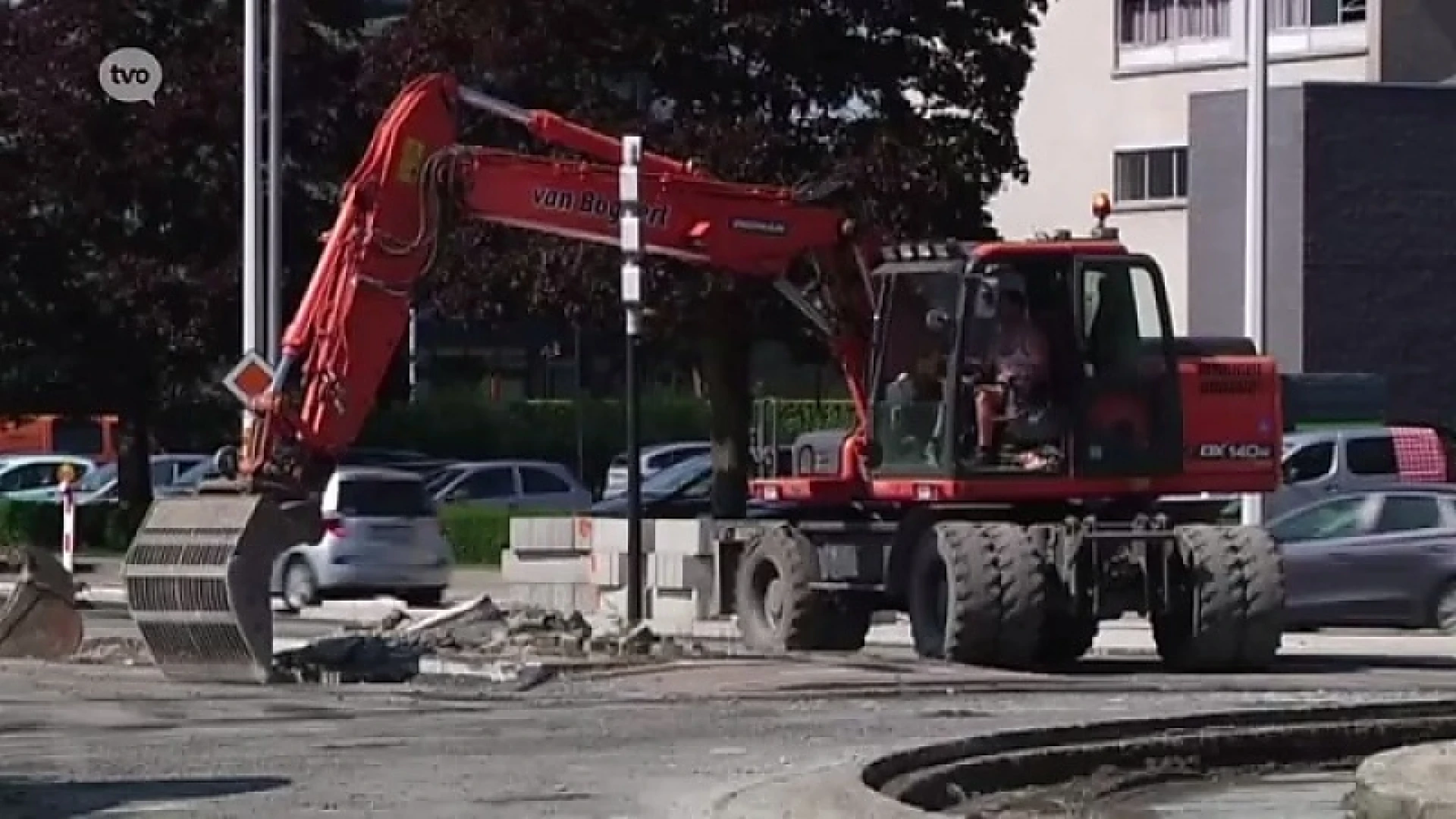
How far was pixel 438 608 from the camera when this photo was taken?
1447 inches

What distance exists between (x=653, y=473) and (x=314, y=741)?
110 feet

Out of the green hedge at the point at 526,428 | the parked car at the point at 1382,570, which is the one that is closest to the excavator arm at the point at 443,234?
the parked car at the point at 1382,570

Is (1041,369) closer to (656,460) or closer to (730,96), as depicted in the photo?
(730,96)

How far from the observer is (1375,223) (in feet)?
173

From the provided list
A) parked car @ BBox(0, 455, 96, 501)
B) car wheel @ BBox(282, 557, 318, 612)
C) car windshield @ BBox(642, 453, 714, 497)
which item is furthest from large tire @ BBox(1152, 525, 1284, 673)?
parked car @ BBox(0, 455, 96, 501)

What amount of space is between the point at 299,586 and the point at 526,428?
100 feet

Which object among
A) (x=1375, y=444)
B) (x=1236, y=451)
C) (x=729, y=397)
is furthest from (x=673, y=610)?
(x=1375, y=444)

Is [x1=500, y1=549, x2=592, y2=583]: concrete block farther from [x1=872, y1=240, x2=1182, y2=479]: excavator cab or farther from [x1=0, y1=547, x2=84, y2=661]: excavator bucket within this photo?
[x1=872, y1=240, x2=1182, y2=479]: excavator cab

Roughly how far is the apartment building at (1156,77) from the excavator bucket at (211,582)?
3283cm

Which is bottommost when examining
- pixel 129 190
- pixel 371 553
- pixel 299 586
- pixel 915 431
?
pixel 299 586

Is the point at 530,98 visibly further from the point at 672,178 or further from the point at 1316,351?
the point at 1316,351

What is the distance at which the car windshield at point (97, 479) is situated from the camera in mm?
57500

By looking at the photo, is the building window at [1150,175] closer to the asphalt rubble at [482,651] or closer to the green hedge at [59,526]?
the green hedge at [59,526]

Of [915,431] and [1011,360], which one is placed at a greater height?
[1011,360]
